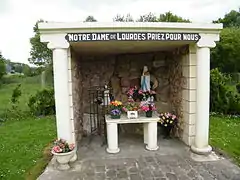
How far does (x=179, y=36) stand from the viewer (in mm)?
4703

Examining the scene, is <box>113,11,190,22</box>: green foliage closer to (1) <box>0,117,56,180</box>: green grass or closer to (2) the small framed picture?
(1) <box>0,117,56,180</box>: green grass

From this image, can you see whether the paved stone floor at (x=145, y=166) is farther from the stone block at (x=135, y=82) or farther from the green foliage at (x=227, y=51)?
the green foliage at (x=227, y=51)

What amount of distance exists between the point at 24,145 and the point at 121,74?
3.28m

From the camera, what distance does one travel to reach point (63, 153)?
439 cm

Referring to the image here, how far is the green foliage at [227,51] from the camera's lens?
18.5m

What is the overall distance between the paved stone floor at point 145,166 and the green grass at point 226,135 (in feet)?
1.97

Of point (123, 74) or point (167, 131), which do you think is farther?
point (123, 74)

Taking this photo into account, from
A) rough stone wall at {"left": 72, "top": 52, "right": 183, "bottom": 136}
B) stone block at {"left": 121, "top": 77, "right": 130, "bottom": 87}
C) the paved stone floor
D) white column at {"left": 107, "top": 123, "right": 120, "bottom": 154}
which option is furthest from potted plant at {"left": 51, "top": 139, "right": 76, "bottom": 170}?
stone block at {"left": 121, "top": 77, "right": 130, "bottom": 87}

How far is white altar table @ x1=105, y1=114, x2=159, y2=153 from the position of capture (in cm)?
528

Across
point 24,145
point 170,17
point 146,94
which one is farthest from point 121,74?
point 170,17

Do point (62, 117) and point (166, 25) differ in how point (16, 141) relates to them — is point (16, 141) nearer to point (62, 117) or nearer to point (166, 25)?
point (62, 117)

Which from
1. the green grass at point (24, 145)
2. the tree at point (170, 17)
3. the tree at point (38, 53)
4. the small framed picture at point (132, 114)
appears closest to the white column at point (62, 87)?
the green grass at point (24, 145)

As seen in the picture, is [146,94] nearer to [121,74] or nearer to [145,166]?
[121,74]

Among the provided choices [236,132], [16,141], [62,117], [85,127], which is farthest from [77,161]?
[236,132]
